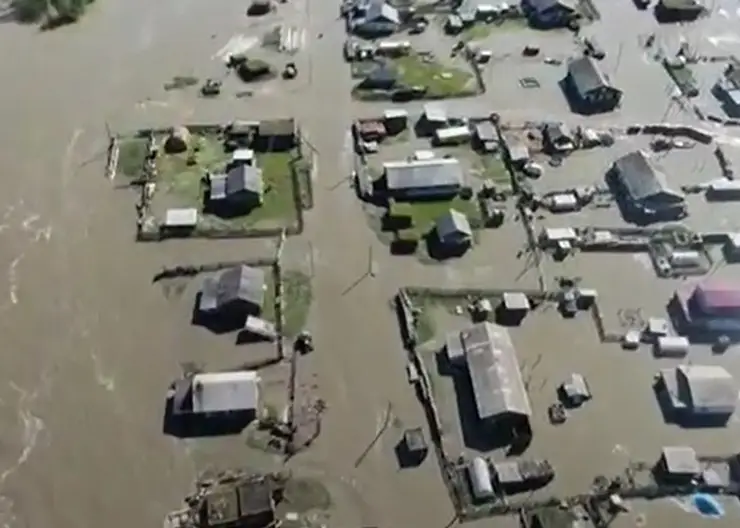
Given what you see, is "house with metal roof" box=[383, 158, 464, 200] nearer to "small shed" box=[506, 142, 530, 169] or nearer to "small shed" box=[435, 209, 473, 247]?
"small shed" box=[435, 209, 473, 247]

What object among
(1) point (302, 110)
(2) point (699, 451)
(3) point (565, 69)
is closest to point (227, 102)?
(1) point (302, 110)

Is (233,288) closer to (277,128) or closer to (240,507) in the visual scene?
(240,507)

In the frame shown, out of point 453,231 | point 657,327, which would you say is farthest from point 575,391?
point 453,231

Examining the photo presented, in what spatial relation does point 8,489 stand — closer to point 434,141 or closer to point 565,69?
point 434,141

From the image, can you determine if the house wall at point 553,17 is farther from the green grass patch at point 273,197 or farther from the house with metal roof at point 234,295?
the house with metal roof at point 234,295

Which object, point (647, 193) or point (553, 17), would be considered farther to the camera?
point (553, 17)
